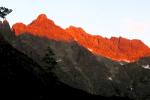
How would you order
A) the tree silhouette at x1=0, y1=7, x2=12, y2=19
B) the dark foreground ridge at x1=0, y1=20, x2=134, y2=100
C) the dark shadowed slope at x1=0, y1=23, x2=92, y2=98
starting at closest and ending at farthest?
the dark foreground ridge at x1=0, y1=20, x2=134, y2=100 < the dark shadowed slope at x1=0, y1=23, x2=92, y2=98 < the tree silhouette at x1=0, y1=7, x2=12, y2=19

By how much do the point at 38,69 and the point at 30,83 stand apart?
41.9 feet

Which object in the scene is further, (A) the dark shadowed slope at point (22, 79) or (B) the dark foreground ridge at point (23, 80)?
(A) the dark shadowed slope at point (22, 79)

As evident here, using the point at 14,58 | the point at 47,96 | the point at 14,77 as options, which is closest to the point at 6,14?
the point at 14,58

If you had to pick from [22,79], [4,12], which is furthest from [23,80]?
[4,12]

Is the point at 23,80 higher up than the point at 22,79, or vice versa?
the point at 22,79

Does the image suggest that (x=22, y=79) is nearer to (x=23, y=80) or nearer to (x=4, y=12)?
(x=23, y=80)

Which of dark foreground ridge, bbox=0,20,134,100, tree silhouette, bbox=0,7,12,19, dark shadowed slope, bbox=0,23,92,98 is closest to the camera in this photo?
dark foreground ridge, bbox=0,20,134,100

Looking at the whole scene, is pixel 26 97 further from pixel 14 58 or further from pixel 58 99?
pixel 14 58

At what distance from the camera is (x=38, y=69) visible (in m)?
87.8

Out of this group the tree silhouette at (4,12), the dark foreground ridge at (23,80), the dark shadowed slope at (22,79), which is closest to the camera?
the dark foreground ridge at (23,80)

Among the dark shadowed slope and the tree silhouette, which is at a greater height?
the tree silhouette

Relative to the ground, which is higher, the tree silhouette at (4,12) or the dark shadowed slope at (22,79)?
the tree silhouette at (4,12)

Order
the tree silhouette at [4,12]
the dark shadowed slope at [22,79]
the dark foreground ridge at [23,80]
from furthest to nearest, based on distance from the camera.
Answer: the tree silhouette at [4,12]
the dark shadowed slope at [22,79]
the dark foreground ridge at [23,80]

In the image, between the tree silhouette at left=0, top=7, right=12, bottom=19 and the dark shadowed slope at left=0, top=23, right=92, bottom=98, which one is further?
the tree silhouette at left=0, top=7, right=12, bottom=19
